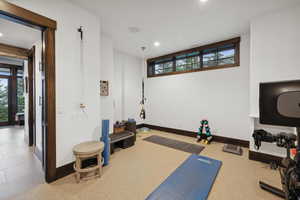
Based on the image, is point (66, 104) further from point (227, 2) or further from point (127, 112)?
point (227, 2)

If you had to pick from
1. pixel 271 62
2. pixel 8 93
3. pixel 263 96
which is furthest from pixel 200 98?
pixel 8 93

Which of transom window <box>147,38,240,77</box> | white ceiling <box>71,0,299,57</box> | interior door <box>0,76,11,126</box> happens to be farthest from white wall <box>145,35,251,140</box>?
interior door <box>0,76,11,126</box>

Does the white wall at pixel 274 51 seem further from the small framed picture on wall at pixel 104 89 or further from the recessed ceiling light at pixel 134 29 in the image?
the small framed picture on wall at pixel 104 89

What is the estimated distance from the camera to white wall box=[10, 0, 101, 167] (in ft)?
6.35

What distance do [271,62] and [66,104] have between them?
392cm

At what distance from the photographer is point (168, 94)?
4770mm

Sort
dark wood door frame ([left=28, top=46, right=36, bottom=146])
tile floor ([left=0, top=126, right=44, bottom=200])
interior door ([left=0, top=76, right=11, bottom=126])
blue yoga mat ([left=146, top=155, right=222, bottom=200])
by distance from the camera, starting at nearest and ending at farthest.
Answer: blue yoga mat ([left=146, top=155, right=222, bottom=200]) → tile floor ([left=0, top=126, right=44, bottom=200]) → dark wood door frame ([left=28, top=46, right=36, bottom=146]) → interior door ([left=0, top=76, right=11, bottom=126])

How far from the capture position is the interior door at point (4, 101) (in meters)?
5.52

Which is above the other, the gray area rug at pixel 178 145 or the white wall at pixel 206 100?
the white wall at pixel 206 100

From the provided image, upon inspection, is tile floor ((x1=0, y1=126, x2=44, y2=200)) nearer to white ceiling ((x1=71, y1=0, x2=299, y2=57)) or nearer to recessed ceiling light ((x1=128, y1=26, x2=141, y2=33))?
white ceiling ((x1=71, y1=0, x2=299, y2=57))

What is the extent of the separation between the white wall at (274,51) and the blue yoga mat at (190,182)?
1.22 meters

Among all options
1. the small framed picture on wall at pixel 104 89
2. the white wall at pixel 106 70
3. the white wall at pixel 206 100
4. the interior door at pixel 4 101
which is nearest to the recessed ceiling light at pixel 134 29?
the white wall at pixel 106 70

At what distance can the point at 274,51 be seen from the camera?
235 cm

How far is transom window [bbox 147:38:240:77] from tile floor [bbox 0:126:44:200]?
4.42 meters
